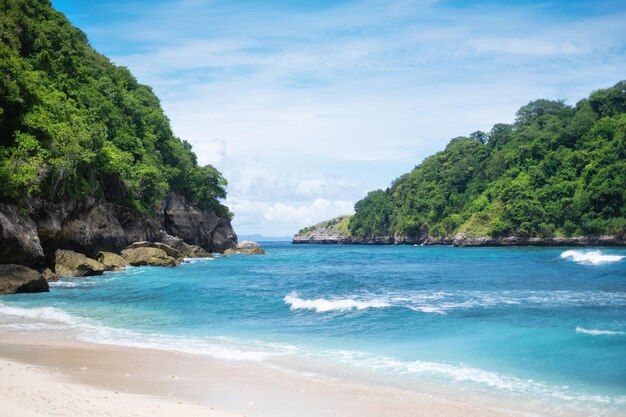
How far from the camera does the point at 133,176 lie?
5116cm

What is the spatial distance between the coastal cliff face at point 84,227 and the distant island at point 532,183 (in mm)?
57012

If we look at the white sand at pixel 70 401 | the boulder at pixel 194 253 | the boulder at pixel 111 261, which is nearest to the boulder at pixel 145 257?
the boulder at pixel 111 261

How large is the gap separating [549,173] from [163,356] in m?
99.6

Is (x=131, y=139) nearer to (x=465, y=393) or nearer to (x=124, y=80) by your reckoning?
(x=124, y=80)

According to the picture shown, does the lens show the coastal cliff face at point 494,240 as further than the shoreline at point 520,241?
Yes

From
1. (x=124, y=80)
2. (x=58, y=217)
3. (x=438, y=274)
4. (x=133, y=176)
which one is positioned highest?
(x=124, y=80)

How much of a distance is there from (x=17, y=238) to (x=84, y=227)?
1342 centimetres

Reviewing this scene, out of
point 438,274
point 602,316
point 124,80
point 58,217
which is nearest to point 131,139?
point 124,80

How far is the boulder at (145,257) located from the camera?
46.9 m

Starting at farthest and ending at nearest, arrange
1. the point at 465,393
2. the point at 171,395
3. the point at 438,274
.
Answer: the point at 438,274
the point at 465,393
the point at 171,395

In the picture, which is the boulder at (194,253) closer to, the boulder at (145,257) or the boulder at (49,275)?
the boulder at (145,257)

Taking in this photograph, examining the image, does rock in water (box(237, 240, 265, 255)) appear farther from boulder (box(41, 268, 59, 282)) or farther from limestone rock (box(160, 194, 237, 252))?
boulder (box(41, 268, 59, 282))

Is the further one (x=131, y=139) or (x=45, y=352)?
(x=131, y=139)

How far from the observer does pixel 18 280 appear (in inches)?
1002
